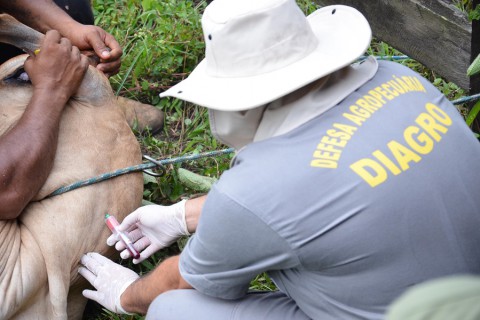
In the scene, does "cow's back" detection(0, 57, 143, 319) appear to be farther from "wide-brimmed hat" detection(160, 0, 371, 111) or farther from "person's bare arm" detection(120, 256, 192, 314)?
"wide-brimmed hat" detection(160, 0, 371, 111)

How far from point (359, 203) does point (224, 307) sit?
0.68m

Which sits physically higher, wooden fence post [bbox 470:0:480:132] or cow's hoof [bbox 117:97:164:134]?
wooden fence post [bbox 470:0:480:132]

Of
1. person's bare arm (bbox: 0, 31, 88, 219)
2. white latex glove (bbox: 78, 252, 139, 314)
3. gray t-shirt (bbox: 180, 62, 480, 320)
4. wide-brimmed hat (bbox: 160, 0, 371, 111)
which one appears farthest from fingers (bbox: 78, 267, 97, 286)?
wide-brimmed hat (bbox: 160, 0, 371, 111)

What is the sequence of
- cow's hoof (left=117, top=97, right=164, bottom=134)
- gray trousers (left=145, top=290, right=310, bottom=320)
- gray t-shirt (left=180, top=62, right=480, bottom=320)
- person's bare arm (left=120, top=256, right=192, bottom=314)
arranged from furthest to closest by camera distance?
cow's hoof (left=117, top=97, right=164, bottom=134) < person's bare arm (left=120, top=256, right=192, bottom=314) < gray trousers (left=145, top=290, right=310, bottom=320) < gray t-shirt (left=180, top=62, right=480, bottom=320)

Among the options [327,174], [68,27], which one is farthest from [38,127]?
[327,174]

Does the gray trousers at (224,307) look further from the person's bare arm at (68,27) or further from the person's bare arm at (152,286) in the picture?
the person's bare arm at (68,27)

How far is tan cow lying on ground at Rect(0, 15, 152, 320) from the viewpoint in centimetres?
270

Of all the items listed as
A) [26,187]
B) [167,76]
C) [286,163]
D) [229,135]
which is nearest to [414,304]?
[286,163]

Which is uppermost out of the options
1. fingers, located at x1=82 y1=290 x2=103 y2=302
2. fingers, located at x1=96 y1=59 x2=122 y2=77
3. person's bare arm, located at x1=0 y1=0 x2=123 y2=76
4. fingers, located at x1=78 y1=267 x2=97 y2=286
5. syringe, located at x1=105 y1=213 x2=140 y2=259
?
person's bare arm, located at x1=0 y1=0 x2=123 y2=76

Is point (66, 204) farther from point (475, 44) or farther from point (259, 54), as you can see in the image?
point (475, 44)

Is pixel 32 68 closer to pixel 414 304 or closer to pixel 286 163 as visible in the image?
pixel 286 163

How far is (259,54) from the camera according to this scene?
6.40 ft

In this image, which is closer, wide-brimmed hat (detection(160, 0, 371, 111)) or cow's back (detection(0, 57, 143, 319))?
wide-brimmed hat (detection(160, 0, 371, 111))

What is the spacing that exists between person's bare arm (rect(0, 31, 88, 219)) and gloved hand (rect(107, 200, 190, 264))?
392 millimetres
